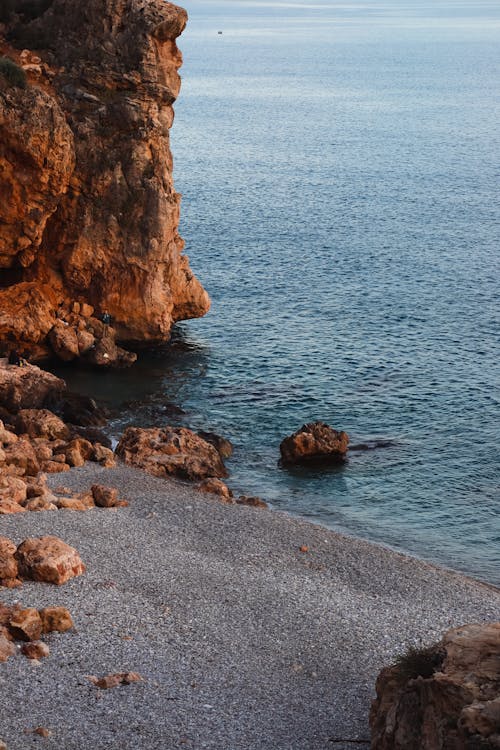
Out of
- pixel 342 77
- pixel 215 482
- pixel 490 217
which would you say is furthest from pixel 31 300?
pixel 342 77

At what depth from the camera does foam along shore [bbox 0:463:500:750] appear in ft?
66.9

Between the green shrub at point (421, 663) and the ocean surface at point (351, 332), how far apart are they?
1568cm

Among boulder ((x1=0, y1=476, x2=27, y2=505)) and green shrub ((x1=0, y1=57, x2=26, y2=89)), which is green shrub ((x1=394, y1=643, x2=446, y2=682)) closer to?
boulder ((x1=0, y1=476, x2=27, y2=505))

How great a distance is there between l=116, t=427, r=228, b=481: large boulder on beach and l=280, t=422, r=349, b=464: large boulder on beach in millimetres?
3083

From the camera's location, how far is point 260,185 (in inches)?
3728

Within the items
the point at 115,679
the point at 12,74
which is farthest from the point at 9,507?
the point at 12,74

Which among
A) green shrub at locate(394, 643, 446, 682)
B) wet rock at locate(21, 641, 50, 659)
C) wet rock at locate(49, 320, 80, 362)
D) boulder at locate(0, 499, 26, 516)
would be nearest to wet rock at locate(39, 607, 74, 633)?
wet rock at locate(21, 641, 50, 659)

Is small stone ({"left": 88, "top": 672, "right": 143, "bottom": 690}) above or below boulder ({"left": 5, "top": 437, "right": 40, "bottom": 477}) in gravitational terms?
above

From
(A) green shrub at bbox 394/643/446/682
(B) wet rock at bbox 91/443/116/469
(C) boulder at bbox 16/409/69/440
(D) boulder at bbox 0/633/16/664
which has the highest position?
(A) green shrub at bbox 394/643/446/682

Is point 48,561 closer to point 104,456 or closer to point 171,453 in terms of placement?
point 104,456

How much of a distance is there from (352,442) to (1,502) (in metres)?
17.5

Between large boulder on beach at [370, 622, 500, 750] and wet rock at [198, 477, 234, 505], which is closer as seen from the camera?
large boulder on beach at [370, 622, 500, 750]

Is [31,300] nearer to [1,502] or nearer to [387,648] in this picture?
[1,502]

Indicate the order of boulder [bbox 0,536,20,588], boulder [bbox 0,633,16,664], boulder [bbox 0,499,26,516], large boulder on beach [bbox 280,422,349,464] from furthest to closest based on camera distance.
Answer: large boulder on beach [bbox 280,422,349,464], boulder [bbox 0,499,26,516], boulder [bbox 0,536,20,588], boulder [bbox 0,633,16,664]
